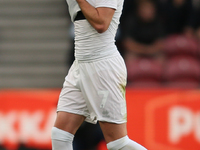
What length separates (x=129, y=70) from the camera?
6801 millimetres

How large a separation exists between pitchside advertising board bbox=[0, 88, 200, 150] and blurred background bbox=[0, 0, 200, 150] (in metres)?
0.01

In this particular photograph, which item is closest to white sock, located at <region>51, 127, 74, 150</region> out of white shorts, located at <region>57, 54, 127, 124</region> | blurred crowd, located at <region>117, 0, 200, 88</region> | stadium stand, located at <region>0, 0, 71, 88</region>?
white shorts, located at <region>57, 54, 127, 124</region>

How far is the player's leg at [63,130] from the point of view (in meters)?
3.09

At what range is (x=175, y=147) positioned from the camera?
5453 mm

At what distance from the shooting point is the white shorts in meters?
3.03

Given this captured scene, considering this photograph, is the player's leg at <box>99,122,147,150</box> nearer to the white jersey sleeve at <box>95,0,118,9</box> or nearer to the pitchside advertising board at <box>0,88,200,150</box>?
the white jersey sleeve at <box>95,0,118,9</box>

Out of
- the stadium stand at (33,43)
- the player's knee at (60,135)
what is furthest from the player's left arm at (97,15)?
the stadium stand at (33,43)

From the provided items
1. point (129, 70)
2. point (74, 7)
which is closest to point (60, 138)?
point (74, 7)

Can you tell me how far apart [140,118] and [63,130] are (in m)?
2.62

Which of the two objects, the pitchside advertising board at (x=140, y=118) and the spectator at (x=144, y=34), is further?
the spectator at (x=144, y=34)

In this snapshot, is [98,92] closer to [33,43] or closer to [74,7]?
[74,7]

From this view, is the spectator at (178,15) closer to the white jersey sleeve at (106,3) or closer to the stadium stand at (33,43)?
the stadium stand at (33,43)

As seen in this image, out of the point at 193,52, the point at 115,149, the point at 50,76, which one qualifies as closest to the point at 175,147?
the point at 193,52

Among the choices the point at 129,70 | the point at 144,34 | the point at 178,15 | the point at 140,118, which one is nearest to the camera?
the point at 140,118
